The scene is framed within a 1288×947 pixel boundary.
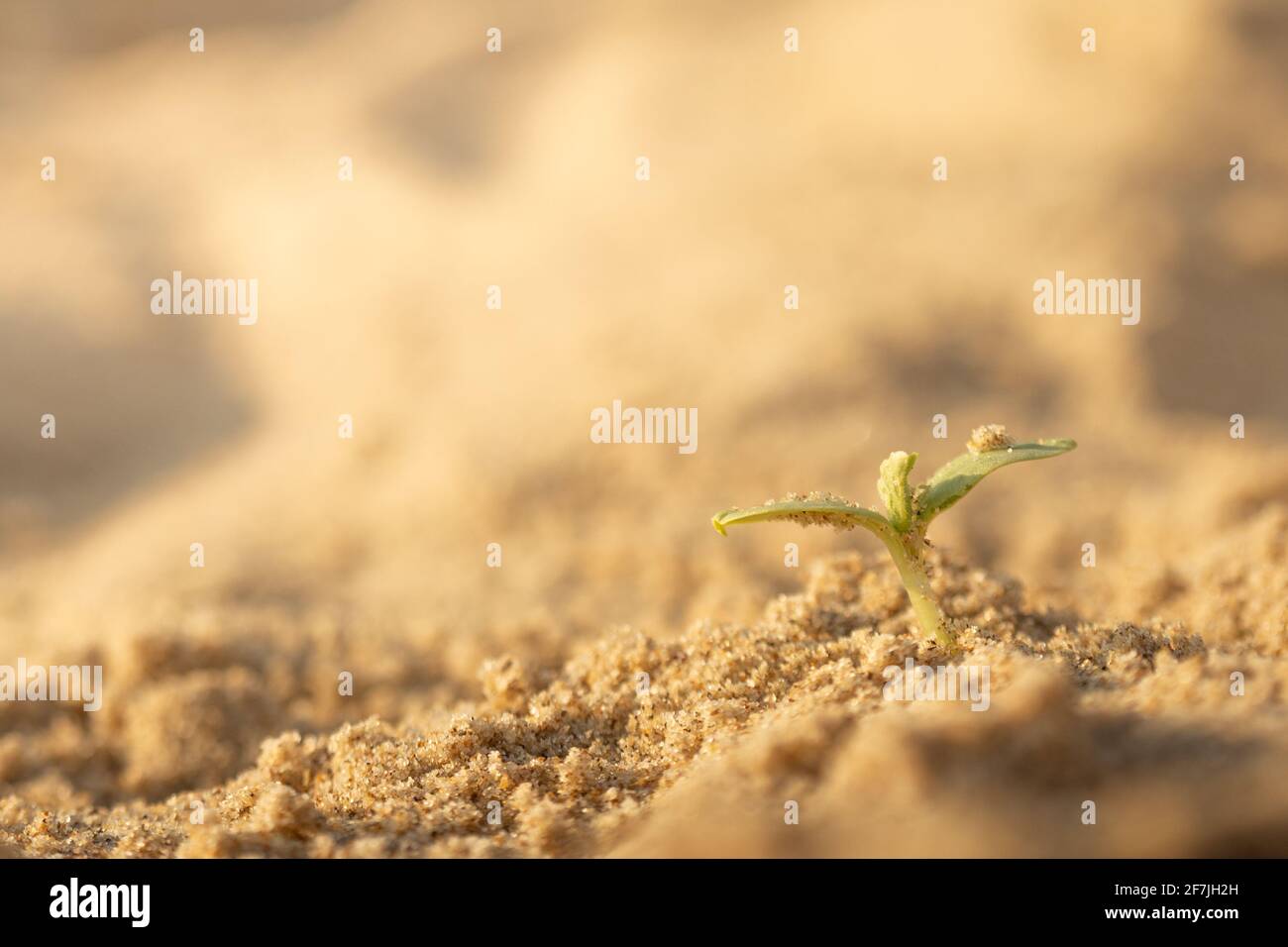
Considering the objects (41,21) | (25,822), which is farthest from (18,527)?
(41,21)

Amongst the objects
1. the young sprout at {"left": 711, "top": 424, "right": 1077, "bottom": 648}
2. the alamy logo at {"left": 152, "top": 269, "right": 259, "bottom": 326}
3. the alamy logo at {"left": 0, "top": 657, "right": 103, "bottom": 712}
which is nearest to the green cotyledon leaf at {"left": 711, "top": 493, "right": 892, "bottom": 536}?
the young sprout at {"left": 711, "top": 424, "right": 1077, "bottom": 648}

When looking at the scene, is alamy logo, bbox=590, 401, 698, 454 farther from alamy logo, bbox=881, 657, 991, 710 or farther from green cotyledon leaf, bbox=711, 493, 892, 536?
alamy logo, bbox=881, 657, 991, 710

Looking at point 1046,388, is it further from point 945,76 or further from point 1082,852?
point 1082,852
